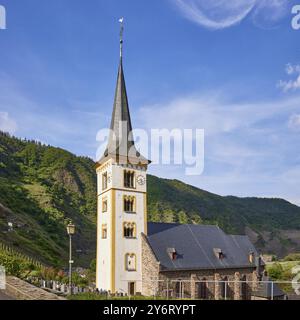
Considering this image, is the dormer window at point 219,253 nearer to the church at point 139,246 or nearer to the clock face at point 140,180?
the church at point 139,246

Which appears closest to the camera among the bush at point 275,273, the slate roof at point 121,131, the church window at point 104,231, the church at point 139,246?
the church at point 139,246

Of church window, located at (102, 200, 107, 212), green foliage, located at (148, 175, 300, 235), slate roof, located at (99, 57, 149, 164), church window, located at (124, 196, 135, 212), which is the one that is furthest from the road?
green foliage, located at (148, 175, 300, 235)

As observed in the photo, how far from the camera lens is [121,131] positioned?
35344 millimetres

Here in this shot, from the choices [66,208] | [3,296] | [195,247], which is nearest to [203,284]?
[195,247]

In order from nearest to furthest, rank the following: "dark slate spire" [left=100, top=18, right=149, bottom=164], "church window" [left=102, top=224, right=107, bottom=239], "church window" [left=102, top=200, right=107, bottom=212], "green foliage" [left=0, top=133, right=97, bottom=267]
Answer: "church window" [left=102, top=224, right=107, bottom=239]
"church window" [left=102, top=200, right=107, bottom=212]
"dark slate spire" [left=100, top=18, right=149, bottom=164]
"green foliage" [left=0, top=133, right=97, bottom=267]

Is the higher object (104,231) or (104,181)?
(104,181)

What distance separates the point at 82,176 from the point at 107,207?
99675 millimetres

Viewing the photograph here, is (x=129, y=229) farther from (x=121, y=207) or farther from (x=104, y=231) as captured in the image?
(x=104, y=231)

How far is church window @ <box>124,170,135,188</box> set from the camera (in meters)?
33.5

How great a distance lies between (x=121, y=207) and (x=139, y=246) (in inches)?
161

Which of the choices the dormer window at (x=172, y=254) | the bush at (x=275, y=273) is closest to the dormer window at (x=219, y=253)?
the dormer window at (x=172, y=254)

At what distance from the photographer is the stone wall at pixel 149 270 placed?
30453mm

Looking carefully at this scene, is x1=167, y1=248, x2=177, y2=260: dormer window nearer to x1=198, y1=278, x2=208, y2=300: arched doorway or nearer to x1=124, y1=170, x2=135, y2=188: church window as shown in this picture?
x1=198, y1=278, x2=208, y2=300: arched doorway

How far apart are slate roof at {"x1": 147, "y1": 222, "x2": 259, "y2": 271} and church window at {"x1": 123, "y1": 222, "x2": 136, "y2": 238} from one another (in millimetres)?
1727
